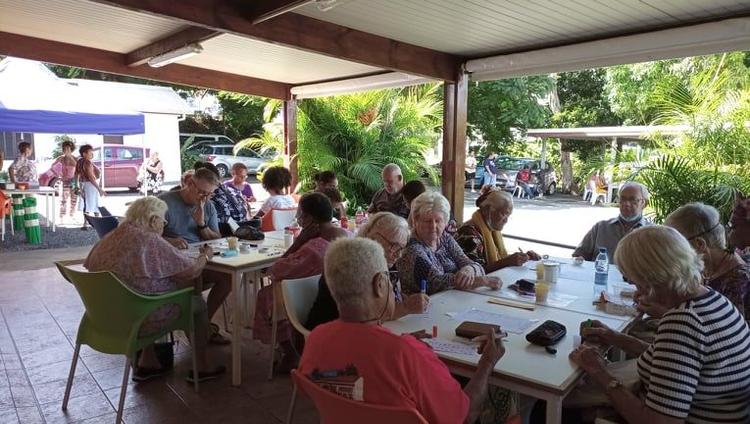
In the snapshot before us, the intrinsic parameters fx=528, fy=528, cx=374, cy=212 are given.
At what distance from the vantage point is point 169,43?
5945mm

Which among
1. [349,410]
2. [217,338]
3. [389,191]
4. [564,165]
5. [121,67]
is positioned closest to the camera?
[349,410]

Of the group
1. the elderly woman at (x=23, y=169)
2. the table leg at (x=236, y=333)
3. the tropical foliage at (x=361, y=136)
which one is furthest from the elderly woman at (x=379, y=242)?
the elderly woman at (x=23, y=169)

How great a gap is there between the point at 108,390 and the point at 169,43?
410 centimetres

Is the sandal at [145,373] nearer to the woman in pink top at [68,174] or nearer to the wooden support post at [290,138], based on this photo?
the wooden support post at [290,138]

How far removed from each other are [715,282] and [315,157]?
7294mm

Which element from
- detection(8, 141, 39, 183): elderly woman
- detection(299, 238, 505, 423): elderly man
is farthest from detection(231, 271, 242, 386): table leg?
detection(8, 141, 39, 183): elderly woman

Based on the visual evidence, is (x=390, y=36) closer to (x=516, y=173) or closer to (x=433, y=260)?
(x=433, y=260)

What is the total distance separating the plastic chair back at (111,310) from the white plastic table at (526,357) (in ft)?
4.52

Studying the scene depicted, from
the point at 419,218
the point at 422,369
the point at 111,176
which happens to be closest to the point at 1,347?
the point at 419,218

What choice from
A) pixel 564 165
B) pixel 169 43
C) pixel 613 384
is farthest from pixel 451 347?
pixel 564 165

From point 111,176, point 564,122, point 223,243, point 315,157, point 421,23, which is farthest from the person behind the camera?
point 564,122

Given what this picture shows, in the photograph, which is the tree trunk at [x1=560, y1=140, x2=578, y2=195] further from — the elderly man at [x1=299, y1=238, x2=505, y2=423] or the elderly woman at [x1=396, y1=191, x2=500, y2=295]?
the elderly man at [x1=299, y1=238, x2=505, y2=423]

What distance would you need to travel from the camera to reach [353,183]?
9.06m

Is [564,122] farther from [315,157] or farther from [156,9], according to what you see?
[156,9]
